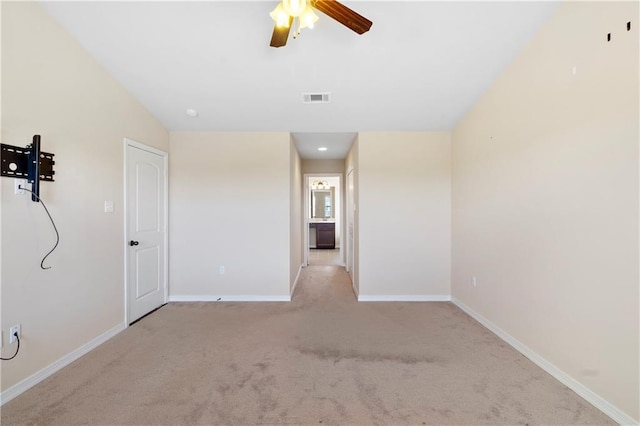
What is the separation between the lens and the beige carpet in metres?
1.52

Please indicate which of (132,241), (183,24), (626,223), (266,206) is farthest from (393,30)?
(132,241)

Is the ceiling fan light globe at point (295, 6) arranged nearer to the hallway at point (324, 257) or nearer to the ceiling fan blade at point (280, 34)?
the ceiling fan blade at point (280, 34)

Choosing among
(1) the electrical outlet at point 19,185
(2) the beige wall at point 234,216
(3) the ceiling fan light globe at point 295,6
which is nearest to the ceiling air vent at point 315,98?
(2) the beige wall at point 234,216

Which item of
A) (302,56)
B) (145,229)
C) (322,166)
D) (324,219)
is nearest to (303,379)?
(145,229)

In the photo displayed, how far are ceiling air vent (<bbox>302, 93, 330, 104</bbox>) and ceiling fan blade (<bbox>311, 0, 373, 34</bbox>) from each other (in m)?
1.28

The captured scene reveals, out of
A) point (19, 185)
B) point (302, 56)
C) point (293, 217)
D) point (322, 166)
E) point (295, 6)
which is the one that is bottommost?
point (293, 217)

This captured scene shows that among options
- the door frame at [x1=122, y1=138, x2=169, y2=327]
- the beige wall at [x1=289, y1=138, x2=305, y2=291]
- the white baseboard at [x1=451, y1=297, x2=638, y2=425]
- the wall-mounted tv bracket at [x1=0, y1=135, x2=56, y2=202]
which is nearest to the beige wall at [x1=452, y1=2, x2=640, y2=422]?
the white baseboard at [x1=451, y1=297, x2=638, y2=425]

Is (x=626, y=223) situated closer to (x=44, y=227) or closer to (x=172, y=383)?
(x=172, y=383)

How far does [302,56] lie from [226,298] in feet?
10.1

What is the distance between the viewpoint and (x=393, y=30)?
2031 millimetres

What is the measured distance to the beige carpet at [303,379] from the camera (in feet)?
4.98

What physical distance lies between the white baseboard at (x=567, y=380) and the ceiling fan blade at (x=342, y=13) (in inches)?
103

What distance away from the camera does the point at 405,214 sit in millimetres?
3516

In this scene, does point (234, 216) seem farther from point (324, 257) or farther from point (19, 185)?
point (324, 257)
